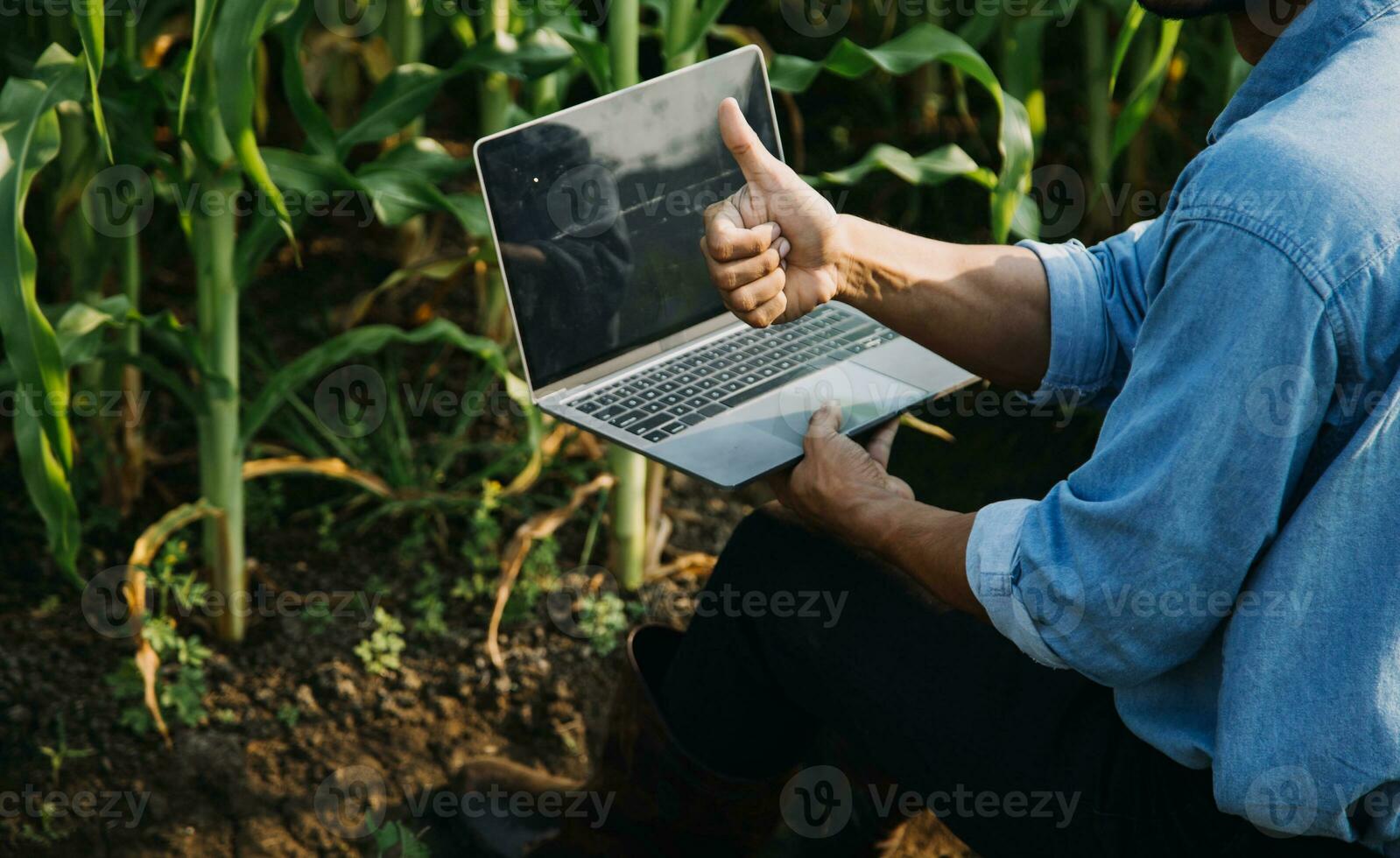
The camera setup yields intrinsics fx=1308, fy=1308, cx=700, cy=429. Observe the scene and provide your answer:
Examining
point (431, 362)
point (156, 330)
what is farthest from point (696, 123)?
point (431, 362)

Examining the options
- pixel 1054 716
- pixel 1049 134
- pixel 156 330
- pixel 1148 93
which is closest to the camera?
pixel 1054 716

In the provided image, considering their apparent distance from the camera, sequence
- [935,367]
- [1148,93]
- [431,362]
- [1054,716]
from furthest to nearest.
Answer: [431,362]
[1148,93]
[935,367]
[1054,716]

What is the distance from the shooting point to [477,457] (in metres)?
1.75

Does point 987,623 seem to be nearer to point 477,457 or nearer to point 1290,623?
point 1290,623

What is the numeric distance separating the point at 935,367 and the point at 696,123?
1.00 ft

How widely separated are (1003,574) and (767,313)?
274mm

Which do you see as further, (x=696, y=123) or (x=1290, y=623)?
(x=696, y=123)

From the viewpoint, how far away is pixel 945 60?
1299 mm

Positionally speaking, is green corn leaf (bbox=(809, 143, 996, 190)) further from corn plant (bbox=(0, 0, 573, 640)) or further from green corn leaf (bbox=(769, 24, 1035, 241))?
corn plant (bbox=(0, 0, 573, 640))

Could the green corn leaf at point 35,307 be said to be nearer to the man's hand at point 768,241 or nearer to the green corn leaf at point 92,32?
the green corn leaf at point 92,32

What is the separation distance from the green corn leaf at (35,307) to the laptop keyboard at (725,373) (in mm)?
449

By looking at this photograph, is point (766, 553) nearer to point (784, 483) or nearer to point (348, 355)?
point (784, 483)

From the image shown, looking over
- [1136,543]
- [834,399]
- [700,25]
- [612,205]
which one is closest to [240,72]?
[612,205]

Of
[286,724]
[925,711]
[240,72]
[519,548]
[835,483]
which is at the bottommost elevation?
[286,724]
